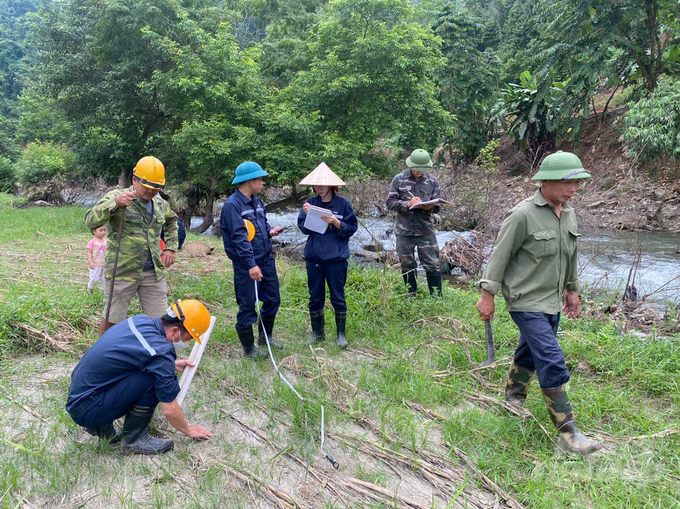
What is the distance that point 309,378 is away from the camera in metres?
4.34

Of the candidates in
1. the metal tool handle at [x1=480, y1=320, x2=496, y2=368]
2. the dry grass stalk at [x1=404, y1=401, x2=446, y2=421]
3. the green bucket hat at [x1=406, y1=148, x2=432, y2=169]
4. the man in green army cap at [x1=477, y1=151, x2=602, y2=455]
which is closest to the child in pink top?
the green bucket hat at [x1=406, y1=148, x2=432, y2=169]

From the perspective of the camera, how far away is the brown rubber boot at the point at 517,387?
3609 mm

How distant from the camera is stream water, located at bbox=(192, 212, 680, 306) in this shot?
330 inches

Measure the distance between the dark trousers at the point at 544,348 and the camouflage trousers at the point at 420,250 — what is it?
9.46 ft

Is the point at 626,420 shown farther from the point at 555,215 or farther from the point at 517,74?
the point at 517,74

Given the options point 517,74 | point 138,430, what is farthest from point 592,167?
point 138,430

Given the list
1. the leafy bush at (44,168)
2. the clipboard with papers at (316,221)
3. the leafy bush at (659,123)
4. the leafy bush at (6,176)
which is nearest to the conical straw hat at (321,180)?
the clipboard with papers at (316,221)

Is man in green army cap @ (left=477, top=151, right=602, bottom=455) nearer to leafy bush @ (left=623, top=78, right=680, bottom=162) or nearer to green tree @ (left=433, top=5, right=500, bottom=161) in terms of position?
leafy bush @ (left=623, top=78, right=680, bottom=162)

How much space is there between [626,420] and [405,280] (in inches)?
128

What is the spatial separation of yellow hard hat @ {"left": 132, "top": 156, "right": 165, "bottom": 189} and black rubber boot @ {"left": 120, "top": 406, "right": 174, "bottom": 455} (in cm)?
188

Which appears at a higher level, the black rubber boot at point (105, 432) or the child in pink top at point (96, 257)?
the child in pink top at point (96, 257)

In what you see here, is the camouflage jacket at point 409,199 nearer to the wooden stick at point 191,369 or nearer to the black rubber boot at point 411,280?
the black rubber boot at point 411,280

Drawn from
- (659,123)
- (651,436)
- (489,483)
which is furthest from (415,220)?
(659,123)

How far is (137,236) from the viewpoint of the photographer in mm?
4113
